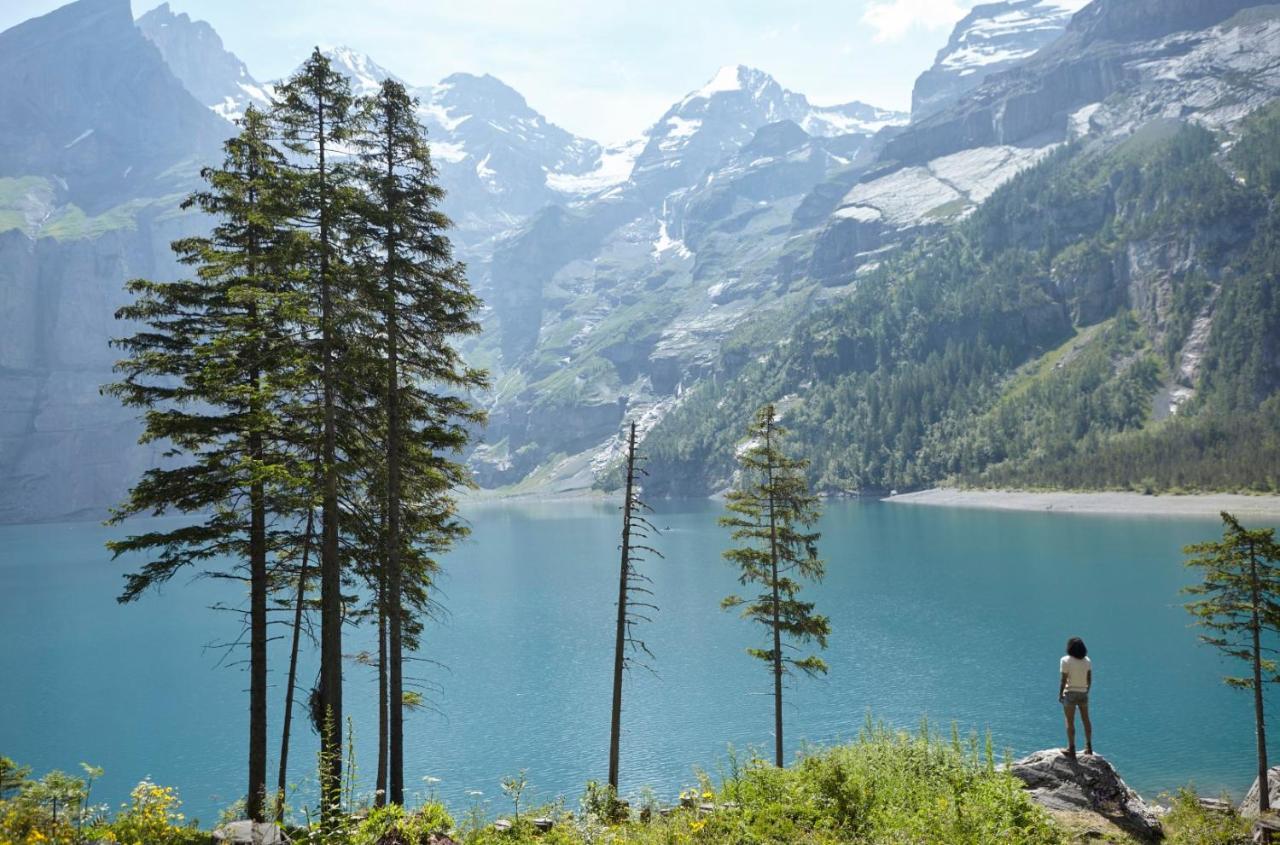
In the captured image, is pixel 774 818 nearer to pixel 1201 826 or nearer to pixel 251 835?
pixel 251 835

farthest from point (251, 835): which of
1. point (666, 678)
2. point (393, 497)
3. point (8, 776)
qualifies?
point (666, 678)

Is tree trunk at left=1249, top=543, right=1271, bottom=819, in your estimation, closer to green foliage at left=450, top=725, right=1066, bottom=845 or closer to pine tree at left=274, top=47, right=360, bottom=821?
green foliage at left=450, top=725, right=1066, bottom=845

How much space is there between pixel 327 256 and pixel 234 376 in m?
3.50

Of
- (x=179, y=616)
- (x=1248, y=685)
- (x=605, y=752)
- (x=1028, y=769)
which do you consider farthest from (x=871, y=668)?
(x=179, y=616)

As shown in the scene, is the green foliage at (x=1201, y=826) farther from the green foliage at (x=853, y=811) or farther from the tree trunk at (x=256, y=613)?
the tree trunk at (x=256, y=613)

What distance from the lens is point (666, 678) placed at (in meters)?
58.2

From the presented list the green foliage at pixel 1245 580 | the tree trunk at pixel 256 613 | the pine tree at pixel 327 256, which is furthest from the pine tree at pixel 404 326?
the green foliage at pixel 1245 580

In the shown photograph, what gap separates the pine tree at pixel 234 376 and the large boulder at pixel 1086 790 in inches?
660

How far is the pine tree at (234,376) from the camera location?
16703 mm

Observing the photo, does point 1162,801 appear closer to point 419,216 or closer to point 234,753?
point 419,216

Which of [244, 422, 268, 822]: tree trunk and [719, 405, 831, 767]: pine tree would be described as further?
[719, 405, 831, 767]: pine tree

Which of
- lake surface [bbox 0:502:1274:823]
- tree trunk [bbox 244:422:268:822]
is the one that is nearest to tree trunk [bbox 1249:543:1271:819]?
lake surface [bbox 0:502:1274:823]

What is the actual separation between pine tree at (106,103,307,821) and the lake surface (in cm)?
909

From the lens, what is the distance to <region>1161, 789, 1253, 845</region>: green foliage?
13.2 m
